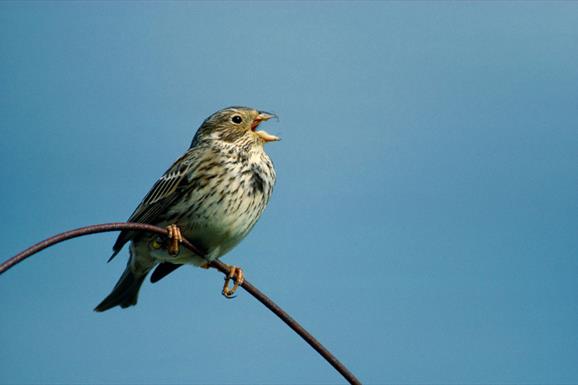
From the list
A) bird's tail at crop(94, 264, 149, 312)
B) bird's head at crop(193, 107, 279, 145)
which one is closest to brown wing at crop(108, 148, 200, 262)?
bird's head at crop(193, 107, 279, 145)

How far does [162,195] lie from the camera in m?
8.11

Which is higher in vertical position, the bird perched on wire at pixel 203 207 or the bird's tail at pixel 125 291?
the bird perched on wire at pixel 203 207

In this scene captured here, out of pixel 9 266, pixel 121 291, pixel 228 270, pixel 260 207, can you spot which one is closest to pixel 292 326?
pixel 9 266

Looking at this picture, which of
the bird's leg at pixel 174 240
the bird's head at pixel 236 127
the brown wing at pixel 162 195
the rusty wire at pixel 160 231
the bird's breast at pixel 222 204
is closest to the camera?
the rusty wire at pixel 160 231

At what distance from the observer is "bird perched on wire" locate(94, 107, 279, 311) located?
7.77m

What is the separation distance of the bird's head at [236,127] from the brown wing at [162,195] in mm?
470

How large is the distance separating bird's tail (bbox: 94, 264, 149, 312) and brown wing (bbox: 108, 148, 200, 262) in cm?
59

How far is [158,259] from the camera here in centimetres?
817

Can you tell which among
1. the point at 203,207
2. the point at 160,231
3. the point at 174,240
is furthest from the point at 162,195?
the point at 160,231

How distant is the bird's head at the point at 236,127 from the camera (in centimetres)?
870

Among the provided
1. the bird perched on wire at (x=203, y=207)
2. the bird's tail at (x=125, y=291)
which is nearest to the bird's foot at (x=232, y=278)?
the bird perched on wire at (x=203, y=207)

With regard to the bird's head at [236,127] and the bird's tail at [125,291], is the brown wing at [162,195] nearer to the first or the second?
the bird's head at [236,127]

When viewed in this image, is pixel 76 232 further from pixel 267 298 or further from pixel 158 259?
pixel 158 259

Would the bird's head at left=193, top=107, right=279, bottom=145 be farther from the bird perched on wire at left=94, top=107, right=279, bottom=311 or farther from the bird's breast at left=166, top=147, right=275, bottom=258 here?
the bird's breast at left=166, top=147, right=275, bottom=258
